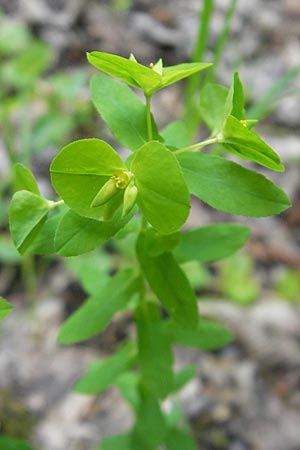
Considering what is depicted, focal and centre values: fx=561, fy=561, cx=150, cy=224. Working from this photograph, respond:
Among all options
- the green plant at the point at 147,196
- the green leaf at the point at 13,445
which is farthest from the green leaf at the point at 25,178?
the green leaf at the point at 13,445

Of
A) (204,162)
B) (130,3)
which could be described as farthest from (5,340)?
(130,3)

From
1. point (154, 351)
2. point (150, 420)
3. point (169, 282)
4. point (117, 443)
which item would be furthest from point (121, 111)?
point (117, 443)

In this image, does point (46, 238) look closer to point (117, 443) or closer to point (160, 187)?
point (160, 187)

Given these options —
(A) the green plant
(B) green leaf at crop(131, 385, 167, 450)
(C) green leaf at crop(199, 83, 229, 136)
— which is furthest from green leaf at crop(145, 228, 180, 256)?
(B) green leaf at crop(131, 385, 167, 450)

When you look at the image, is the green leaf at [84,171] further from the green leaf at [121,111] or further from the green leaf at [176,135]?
the green leaf at [176,135]

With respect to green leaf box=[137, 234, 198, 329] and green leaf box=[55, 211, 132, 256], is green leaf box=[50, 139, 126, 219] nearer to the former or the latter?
green leaf box=[55, 211, 132, 256]
